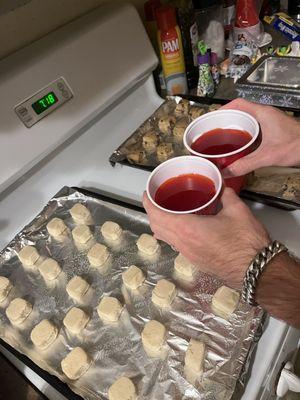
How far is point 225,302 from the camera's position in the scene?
2.31ft

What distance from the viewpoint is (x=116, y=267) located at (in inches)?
32.9

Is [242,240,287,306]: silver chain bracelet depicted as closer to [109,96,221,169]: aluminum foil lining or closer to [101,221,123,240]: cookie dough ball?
[101,221,123,240]: cookie dough ball

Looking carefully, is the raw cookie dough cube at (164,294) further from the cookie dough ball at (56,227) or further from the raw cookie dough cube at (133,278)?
the cookie dough ball at (56,227)

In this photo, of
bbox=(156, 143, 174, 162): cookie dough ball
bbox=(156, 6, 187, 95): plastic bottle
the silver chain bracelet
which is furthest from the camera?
bbox=(156, 6, 187, 95): plastic bottle

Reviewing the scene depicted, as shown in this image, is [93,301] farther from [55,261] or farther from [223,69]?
[223,69]

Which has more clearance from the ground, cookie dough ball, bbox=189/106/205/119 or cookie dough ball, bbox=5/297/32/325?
cookie dough ball, bbox=5/297/32/325

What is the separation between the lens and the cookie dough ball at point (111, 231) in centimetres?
87

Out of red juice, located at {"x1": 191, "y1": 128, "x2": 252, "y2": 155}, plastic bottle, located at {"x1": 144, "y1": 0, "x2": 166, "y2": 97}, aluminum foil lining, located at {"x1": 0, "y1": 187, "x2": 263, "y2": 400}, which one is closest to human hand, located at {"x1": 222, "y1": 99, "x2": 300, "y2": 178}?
red juice, located at {"x1": 191, "y1": 128, "x2": 252, "y2": 155}

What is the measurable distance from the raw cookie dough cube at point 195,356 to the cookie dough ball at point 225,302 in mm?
72

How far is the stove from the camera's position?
0.84m

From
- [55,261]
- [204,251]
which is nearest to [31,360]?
[55,261]

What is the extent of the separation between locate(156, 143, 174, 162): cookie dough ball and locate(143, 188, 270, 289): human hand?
435 millimetres

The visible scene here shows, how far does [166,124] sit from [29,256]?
0.52m

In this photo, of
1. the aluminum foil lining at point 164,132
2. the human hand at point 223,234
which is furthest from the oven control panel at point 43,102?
the human hand at point 223,234
